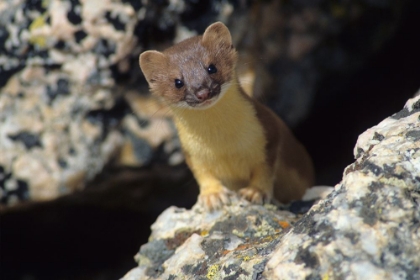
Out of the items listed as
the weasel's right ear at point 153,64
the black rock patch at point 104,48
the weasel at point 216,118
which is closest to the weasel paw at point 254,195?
the weasel at point 216,118

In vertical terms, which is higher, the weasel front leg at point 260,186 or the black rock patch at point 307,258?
the weasel front leg at point 260,186

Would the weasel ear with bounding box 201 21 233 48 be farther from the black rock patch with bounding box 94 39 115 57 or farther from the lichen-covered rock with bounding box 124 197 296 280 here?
the lichen-covered rock with bounding box 124 197 296 280

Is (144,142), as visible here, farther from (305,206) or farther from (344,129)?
(344,129)

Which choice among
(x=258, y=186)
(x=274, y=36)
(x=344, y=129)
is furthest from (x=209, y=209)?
(x=344, y=129)

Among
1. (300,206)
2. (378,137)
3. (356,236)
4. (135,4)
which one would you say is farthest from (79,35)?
(356,236)

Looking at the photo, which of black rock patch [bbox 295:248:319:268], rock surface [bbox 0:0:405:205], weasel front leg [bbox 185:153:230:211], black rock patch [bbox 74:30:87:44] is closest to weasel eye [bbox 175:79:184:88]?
weasel front leg [bbox 185:153:230:211]

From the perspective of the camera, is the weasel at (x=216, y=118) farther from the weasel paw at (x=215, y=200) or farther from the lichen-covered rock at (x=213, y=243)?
the lichen-covered rock at (x=213, y=243)

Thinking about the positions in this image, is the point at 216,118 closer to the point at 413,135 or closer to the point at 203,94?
the point at 203,94
